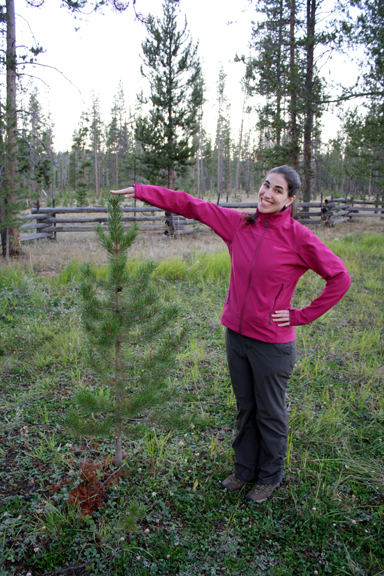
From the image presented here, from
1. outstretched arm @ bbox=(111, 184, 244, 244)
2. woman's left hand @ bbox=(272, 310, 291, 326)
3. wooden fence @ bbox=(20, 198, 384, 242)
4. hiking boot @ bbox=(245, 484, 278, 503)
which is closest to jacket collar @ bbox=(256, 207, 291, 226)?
outstretched arm @ bbox=(111, 184, 244, 244)

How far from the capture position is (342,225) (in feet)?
58.5

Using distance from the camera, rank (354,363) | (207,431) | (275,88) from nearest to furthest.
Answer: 1. (207,431)
2. (354,363)
3. (275,88)

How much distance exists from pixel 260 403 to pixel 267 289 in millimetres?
722

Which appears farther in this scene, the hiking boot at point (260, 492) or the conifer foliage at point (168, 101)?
the conifer foliage at point (168, 101)

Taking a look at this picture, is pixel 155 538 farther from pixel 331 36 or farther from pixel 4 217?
pixel 331 36

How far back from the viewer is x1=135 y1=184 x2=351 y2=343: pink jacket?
2.08m

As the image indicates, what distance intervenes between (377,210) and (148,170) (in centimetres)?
1288

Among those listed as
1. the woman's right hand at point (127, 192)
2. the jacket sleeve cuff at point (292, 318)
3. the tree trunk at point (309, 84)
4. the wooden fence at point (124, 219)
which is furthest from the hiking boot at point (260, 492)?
the tree trunk at point (309, 84)

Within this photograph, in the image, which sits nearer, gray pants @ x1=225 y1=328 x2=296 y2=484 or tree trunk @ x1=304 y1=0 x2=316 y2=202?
gray pants @ x1=225 y1=328 x2=296 y2=484

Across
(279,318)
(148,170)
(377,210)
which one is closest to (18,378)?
(279,318)

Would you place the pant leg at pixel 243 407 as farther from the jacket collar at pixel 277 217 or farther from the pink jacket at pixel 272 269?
the jacket collar at pixel 277 217

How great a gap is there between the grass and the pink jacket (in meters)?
0.74

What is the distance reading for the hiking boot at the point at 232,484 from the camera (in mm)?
2461

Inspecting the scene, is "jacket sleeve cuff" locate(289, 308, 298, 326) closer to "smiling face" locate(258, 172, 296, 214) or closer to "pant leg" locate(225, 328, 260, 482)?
"pant leg" locate(225, 328, 260, 482)
